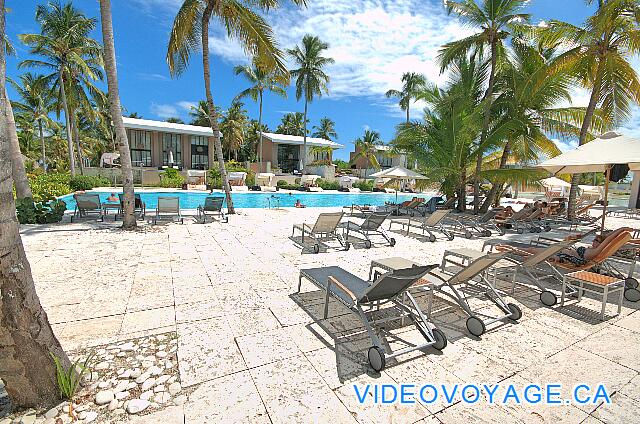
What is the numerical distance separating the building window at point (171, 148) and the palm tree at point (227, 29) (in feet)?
67.4

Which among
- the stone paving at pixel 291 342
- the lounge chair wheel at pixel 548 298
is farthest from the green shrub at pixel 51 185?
the lounge chair wheel at pixel 548 298

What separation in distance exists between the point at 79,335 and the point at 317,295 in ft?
9.13

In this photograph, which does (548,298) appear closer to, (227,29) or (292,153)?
(227,29)

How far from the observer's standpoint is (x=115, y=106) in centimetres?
813

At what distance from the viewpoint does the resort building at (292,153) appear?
38.2 meters

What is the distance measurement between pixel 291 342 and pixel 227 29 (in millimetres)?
11510

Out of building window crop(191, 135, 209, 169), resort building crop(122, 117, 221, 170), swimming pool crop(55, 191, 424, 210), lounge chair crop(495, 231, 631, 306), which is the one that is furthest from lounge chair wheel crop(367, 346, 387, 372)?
building window crop(191, 135, 209, 169)

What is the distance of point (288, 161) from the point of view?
42719mm

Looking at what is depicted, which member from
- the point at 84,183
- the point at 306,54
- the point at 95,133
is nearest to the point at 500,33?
the point at 306,54

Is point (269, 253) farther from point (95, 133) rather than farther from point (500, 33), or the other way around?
point (95, 133)

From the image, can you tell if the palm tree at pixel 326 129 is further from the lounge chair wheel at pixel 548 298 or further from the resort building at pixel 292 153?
the lounge chair wheel at pixel 548 298

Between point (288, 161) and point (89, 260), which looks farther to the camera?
point (288, 161)

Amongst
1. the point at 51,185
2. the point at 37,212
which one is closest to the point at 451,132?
the point at 37,212

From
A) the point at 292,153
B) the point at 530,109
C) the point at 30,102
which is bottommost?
the point at 292,153
